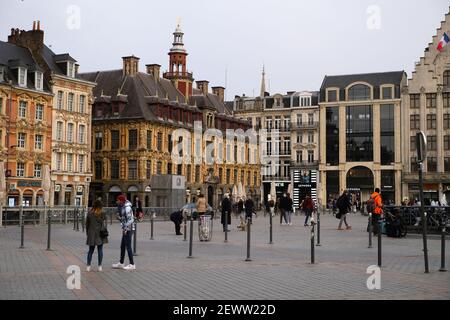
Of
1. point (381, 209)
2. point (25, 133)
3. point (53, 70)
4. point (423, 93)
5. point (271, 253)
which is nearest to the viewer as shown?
point (271, 253)

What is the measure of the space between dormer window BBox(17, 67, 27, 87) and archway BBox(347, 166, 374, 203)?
42.8m

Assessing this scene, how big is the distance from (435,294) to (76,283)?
21.0ft

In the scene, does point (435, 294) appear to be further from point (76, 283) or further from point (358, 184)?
point (358, 184)

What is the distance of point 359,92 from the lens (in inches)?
3091

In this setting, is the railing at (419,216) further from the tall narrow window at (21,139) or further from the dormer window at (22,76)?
the dormer window at (22,76)

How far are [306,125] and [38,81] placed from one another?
42.7 m

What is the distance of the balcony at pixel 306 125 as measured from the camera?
278 feet

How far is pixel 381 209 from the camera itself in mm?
25266

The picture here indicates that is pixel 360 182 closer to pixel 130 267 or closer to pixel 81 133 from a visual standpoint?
pixel 81 133

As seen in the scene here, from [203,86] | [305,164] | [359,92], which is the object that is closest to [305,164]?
[305,164]

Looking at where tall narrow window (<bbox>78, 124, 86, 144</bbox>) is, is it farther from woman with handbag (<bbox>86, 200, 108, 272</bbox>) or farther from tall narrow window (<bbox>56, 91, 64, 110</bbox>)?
woman with handbag (<bbox>86, 200, 108, 272</bbox>)

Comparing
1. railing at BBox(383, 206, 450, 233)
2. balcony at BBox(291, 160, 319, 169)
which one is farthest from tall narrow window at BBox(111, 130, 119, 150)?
railing at BBox(383, 206, 450, 233)

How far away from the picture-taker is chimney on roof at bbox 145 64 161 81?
68.7 m

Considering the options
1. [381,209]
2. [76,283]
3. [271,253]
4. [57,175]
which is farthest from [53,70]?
[76,283]
